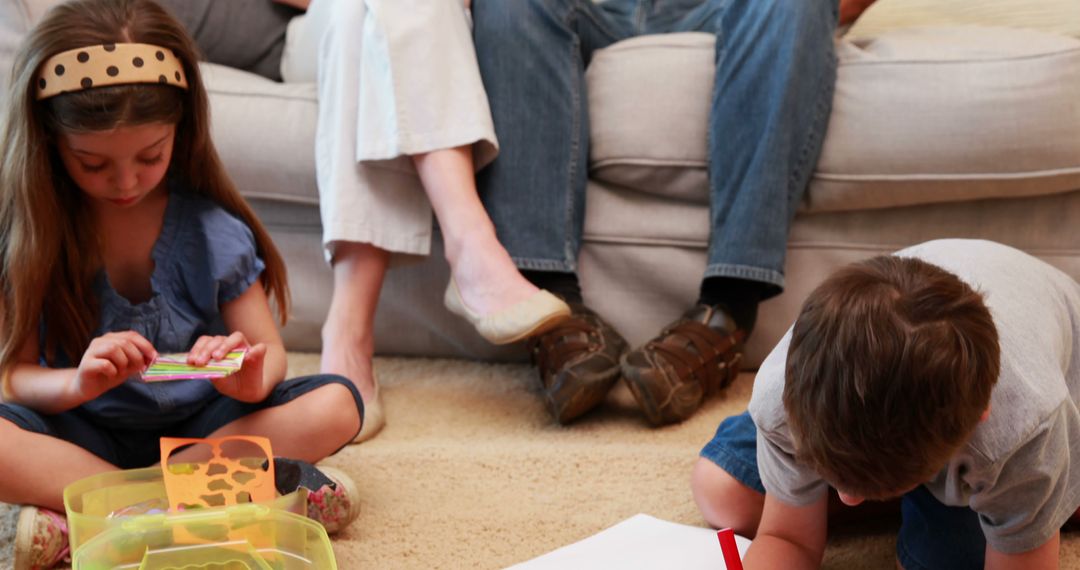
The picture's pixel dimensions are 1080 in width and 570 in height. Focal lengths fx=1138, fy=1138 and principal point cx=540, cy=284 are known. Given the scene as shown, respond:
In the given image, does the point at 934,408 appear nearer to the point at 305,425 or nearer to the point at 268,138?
the point at 305,425

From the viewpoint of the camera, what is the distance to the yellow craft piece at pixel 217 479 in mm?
921

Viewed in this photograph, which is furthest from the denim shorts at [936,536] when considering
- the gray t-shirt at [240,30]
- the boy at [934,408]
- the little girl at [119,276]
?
the gray t-shirt at [240,30]

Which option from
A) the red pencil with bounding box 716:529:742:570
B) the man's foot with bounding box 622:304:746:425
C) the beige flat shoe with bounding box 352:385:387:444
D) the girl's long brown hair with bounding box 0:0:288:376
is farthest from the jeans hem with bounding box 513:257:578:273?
the red pencil with bounding box 716:529:742:570

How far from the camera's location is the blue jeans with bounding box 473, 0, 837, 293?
4.52 ft

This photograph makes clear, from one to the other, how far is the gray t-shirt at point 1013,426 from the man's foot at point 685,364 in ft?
1.39

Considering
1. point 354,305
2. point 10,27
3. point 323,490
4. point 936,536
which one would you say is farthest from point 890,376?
point 10,27

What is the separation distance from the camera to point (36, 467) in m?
0.99

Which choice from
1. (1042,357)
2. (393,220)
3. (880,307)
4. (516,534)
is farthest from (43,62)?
(1042,357)

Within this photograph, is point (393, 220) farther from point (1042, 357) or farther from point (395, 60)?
point (1042, 357)

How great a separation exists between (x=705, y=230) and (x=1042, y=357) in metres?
0.70

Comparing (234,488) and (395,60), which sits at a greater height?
(395,60)

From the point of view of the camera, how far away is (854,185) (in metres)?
1.40

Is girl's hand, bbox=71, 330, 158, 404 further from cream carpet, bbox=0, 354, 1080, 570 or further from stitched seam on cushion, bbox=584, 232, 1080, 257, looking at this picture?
stitched seam on cushion, bbox=584, 232, 1080, 257

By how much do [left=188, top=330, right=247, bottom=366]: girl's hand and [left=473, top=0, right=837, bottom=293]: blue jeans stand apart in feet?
1.56
